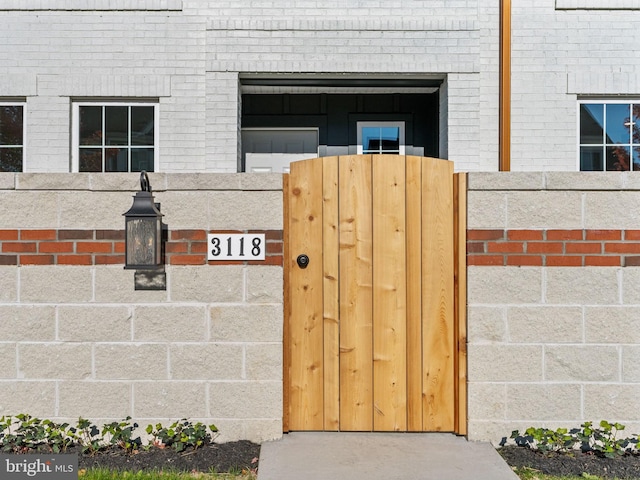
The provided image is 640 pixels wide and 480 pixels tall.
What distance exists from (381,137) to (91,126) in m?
3.55

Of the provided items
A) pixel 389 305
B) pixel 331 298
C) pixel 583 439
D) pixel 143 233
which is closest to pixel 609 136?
pixel 583 439

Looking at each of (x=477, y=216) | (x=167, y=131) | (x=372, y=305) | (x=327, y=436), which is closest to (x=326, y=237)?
(x=372, y=305)

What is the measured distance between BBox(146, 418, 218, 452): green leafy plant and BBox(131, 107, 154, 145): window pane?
11.5 feet

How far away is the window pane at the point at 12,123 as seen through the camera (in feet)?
18.3

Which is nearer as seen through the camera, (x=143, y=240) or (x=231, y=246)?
(x=143, y=240)

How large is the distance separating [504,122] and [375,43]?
5.59 ft

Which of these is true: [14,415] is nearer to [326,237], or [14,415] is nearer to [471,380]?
[326,237]

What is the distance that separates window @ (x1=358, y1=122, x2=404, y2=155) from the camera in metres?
6.32

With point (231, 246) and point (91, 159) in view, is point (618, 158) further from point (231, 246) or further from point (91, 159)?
point (91, 159)

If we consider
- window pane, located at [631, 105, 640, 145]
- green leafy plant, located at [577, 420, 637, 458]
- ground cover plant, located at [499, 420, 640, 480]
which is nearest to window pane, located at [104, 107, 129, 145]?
ground cover plant, located at [499, 420, 640, 480]

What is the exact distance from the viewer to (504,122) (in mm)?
5402

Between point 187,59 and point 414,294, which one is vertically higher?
point 187,59

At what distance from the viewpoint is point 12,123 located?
5.58m

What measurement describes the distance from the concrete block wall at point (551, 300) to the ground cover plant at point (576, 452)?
84mm
